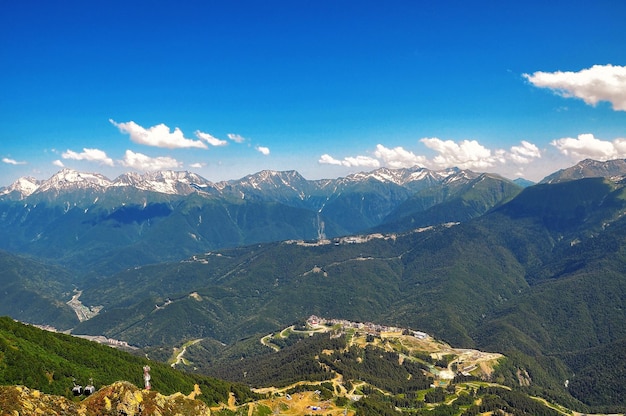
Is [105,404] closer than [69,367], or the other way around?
[105,404]

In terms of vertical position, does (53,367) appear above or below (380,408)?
above

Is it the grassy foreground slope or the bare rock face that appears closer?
the bare rock face

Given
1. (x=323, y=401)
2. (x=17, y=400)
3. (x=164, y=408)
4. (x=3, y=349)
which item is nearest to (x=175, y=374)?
(x=323, y=401)

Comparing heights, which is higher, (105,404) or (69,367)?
(105,404)

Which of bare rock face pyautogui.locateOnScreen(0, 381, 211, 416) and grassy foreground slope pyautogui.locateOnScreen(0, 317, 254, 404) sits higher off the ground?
bare rock face pyautogui.locateOnScreen(0, 381, 211, 416)

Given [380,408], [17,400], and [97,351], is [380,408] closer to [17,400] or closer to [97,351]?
[97,351]

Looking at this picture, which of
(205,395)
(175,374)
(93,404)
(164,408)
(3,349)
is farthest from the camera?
(175,374)

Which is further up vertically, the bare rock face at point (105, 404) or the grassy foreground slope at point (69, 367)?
the bare rock face at point (105, 404)

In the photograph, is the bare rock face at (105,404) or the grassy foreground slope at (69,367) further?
the grassy foreground slope at (69,367)
